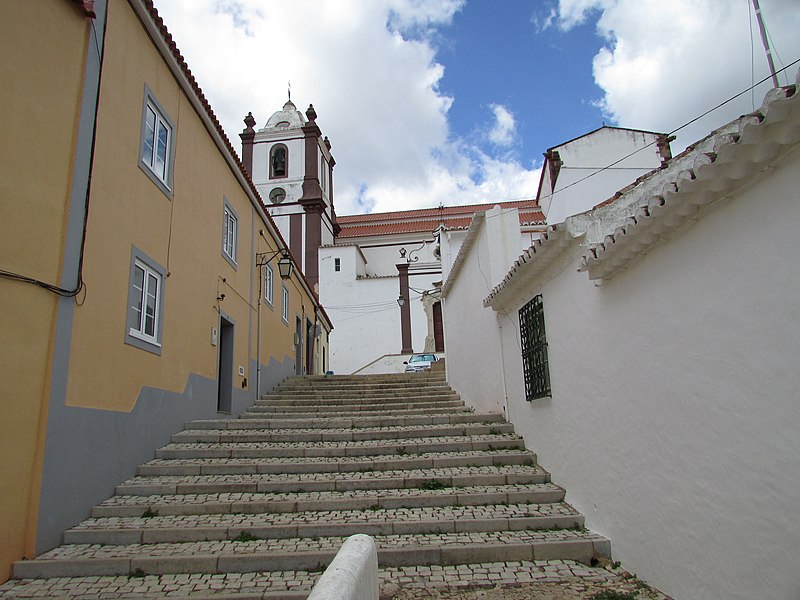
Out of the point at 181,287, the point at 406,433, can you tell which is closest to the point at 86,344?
the point at 181,287

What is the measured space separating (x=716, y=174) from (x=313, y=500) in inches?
173

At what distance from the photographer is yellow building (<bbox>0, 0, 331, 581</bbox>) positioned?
A: 4.32 metres

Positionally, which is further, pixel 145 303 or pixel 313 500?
pixel 145 303

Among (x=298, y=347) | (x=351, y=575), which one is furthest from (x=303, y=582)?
(x=298, y=347)

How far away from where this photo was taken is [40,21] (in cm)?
467

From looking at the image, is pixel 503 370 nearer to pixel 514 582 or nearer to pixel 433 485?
pixel 433 485

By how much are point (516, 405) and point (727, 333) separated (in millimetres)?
4388

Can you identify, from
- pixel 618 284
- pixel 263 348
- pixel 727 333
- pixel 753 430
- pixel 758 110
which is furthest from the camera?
pixel 263 348

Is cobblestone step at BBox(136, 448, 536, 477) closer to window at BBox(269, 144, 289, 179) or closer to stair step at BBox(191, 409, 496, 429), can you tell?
stair step at BBox(191, 409, 496, 429)

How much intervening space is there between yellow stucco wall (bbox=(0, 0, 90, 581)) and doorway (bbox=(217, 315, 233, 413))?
14.8ft

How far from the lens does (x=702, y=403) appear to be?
3109mm

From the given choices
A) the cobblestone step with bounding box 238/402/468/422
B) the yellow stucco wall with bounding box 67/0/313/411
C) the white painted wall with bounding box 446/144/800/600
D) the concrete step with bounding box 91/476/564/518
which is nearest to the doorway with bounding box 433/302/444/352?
the cobblestone step with bounding box 238/402/468/422

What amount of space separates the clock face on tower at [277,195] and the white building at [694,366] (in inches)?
978

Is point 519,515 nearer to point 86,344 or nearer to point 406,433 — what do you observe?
point 406,433
